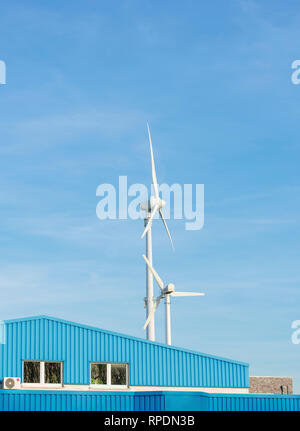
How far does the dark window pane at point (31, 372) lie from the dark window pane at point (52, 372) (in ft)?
1.63

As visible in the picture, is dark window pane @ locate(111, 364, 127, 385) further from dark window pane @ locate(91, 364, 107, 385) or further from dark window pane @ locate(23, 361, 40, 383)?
dark window pane @ locate(23, 361, 40, 383)

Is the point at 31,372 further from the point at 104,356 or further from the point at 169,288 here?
the point at 169,288

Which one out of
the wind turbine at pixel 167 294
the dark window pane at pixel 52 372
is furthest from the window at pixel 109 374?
the wind turbine at pixel 167 294

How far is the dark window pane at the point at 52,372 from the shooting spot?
42875 mm

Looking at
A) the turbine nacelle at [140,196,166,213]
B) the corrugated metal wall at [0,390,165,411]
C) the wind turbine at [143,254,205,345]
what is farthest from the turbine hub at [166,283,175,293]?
the corrugated metal wall at [0,390,165,411]

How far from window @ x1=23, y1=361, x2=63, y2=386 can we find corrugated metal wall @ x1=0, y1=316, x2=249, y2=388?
0.34m

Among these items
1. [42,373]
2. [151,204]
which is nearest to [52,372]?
[42,373]

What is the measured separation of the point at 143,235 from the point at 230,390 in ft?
69.0

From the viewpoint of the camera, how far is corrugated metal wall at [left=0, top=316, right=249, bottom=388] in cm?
4300

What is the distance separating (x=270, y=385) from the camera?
71.3 meters

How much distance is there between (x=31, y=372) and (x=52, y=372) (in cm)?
117
